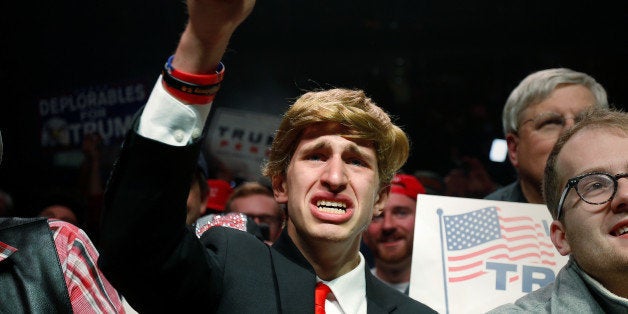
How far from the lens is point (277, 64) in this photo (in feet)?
22.9

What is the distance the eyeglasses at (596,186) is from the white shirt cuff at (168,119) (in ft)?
3.47

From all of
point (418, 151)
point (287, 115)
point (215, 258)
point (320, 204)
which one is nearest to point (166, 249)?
point (215, 258)

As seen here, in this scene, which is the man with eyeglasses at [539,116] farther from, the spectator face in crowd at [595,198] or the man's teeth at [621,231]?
the man's teeth at [621,231]

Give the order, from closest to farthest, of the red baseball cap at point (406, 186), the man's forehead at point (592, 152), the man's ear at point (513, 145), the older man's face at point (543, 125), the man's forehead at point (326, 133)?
the man's forehead at point (592, 152) → the man's forehead at point (326, 133) → the older man's face at point (543, 125) → the man's ear at point (513, 145) → the red baseball cap at point (406, 186)

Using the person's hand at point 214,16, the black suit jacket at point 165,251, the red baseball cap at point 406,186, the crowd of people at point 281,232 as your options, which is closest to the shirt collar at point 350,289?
the crowd of people at point 281,232

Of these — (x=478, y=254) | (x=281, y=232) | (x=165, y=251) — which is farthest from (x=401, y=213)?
(x=165, y=251)

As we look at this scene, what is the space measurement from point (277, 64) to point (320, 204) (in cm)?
499

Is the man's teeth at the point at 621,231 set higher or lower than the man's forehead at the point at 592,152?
lower

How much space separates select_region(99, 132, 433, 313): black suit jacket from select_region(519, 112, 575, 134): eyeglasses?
4.95 ft

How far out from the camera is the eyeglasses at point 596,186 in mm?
1985

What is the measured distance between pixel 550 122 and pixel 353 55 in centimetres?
412

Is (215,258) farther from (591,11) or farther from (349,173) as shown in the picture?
(591,11)

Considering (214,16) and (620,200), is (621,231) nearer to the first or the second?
(620,200)

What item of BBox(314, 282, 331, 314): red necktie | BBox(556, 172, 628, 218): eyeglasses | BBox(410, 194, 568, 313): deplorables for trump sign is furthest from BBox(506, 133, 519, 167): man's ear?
BBox(314, 282, 331, 314): red necktie
